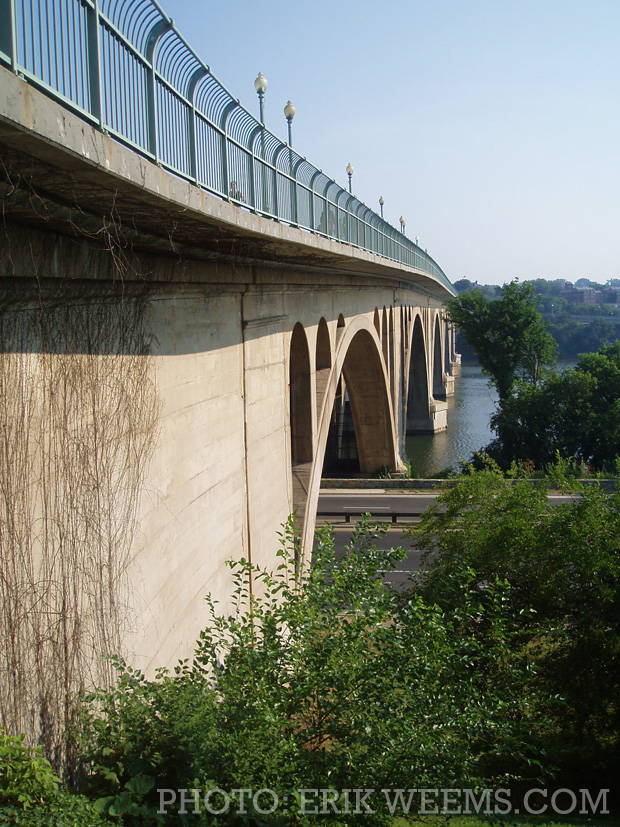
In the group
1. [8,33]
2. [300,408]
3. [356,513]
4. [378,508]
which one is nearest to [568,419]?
[378,508]

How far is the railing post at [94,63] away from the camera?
16.0 feet

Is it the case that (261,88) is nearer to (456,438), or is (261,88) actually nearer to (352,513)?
(352,513)

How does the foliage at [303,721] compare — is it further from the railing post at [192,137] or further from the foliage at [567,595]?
the railing post at [192,137]

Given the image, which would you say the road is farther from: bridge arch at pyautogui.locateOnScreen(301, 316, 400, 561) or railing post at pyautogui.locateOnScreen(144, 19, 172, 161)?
railing post at pyautogui.locateOnScreen(144, 19, 172, 161)

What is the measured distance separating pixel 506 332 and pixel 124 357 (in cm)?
4670

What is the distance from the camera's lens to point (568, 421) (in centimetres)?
3722

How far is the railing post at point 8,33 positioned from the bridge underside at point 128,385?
33 cm

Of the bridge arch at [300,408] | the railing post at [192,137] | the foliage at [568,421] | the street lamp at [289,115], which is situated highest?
the street lamp at [289,115]

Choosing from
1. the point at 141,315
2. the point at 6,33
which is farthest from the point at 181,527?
the point at 6,33

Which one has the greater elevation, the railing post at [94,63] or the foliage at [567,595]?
the railing post at [94,63]

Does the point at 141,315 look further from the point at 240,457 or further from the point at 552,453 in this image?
the point at 552,453

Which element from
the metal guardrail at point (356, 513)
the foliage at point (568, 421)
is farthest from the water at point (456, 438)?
the metal guardrail at point (356, 513)

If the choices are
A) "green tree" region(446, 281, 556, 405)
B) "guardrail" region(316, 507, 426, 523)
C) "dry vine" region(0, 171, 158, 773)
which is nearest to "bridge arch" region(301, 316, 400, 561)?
"guardrail" region(316, 507, 426, 523)

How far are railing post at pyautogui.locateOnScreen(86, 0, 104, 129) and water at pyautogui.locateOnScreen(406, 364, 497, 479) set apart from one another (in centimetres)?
3212
